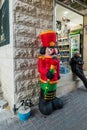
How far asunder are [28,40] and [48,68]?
60 cm

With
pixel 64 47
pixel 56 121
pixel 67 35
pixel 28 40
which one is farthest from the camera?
pixel 64 47

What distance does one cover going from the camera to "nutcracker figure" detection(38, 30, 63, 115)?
1.94 metres

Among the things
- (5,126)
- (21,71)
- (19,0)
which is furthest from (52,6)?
(5,126)

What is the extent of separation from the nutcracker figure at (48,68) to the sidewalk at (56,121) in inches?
5.5

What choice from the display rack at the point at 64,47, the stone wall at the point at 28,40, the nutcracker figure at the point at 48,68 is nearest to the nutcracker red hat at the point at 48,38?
the nutcracker figure at the point at 48,68

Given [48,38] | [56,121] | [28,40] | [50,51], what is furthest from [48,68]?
[56,121]

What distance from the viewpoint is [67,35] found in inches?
182

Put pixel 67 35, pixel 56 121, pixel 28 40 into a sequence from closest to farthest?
pixel 56 121 < pixel 28 40 < pixel 67 35

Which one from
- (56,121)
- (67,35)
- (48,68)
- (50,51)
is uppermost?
(67,35)

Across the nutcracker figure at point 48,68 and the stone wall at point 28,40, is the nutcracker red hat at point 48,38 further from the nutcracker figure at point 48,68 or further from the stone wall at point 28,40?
the stone wall at point 28,40

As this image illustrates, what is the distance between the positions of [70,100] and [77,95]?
35 cm

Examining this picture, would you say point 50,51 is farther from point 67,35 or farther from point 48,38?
point 67,35

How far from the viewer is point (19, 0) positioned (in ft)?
6.44

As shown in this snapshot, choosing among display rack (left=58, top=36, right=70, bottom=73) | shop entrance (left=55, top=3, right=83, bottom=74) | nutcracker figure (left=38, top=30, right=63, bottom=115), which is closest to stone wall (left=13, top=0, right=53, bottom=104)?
nutcracker figure (left=38, top=30, right=63, bottom=115)
